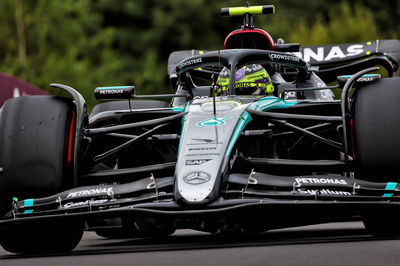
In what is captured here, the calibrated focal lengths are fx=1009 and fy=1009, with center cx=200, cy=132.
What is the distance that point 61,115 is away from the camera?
8320 millimetres

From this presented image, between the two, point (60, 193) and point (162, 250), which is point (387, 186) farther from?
point (60, 193)

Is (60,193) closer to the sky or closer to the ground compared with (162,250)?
closer to the sky

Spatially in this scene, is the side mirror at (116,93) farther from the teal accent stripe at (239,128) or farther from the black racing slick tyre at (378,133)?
the black racing slick tyre at (378,133)

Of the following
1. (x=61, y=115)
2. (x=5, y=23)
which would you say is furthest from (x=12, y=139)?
(x=5, y=23)

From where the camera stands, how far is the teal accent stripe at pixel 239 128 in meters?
7.84

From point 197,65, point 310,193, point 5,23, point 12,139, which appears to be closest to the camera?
point 310,193

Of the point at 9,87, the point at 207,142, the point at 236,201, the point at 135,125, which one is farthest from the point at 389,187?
the point at 9,87

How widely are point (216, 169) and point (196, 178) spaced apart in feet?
0.59

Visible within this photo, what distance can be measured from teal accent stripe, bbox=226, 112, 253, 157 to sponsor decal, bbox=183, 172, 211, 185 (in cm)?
35

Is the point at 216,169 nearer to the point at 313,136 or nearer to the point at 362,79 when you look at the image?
the point at 313,136

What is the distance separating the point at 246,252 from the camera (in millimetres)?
6938

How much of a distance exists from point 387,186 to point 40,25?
1749 inches

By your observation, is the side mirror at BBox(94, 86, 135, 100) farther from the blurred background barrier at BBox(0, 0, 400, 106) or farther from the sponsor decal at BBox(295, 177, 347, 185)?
the blurred background barrier at BBox(0, 0, 400, 106)

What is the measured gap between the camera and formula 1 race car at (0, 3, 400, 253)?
24.5 ft
